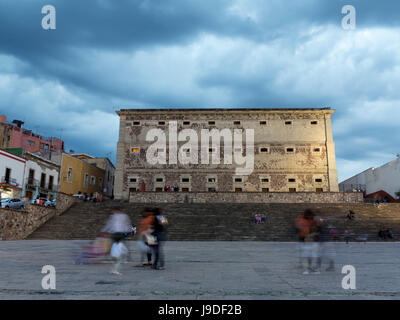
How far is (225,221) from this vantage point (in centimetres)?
2206

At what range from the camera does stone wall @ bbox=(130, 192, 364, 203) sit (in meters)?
28.8

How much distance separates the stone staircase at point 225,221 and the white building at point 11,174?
998 centimetres

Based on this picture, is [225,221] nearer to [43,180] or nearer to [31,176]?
[31,176]

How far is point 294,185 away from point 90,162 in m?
27.4

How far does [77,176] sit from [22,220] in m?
21.2

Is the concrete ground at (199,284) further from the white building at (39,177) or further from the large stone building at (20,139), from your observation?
the large stone building at (20,139)

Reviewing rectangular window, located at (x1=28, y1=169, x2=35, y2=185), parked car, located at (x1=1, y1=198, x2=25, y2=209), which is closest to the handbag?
parked car, located at (x1=1, y1=198, x2=25, y2=209)

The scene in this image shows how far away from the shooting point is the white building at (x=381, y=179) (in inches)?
1339

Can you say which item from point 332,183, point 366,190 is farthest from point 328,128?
point 366,190

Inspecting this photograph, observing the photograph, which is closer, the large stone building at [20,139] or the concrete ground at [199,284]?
the concrete ground at [199,284]

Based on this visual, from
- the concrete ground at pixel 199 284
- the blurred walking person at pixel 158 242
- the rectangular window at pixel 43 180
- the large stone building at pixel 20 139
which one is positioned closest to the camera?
the concrete ground at pixel 199 284

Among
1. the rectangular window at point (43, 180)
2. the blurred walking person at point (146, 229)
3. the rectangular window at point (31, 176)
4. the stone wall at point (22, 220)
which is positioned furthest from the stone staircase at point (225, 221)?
the rectangular window at point (43, 180)
